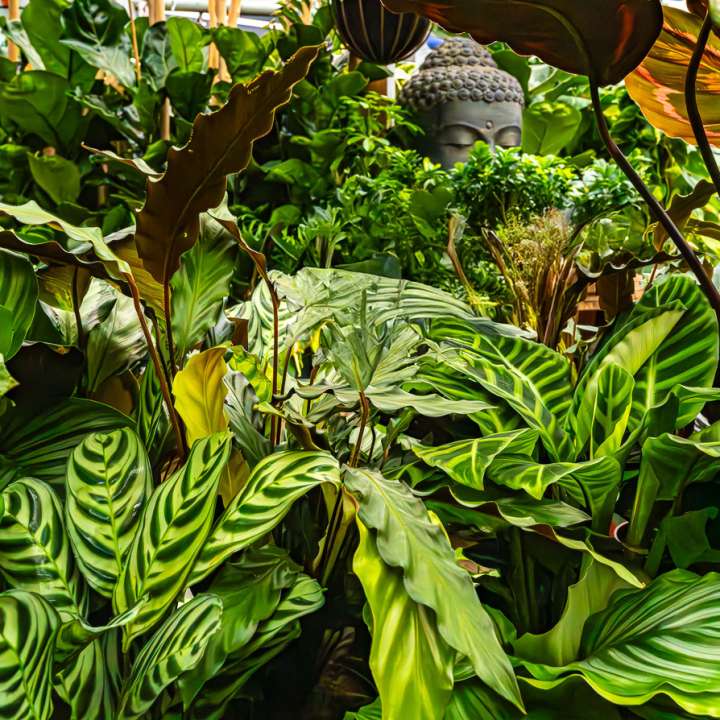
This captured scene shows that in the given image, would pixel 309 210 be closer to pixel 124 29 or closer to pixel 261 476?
pixel 124 29

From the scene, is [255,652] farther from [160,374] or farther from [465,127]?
[465,127]

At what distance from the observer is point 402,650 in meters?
0.48

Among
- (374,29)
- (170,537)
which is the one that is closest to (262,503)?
(170,537)

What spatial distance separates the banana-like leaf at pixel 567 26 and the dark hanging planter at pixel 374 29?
5.95ft

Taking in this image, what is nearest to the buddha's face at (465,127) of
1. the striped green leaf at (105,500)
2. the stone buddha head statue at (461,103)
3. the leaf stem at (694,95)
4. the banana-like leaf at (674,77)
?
the stone buddha head statue at (461,103)

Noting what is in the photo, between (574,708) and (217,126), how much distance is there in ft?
1.77

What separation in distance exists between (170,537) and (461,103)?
2.56 m

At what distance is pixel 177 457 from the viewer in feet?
2.74

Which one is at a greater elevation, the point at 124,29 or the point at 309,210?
the point at 124,29

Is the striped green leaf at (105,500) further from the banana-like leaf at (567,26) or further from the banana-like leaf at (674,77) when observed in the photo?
the banana-like leaf at (674,77)

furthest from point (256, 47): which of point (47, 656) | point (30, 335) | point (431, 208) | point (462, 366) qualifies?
point (47, 656)

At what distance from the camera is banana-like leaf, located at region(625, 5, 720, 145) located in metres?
0.81

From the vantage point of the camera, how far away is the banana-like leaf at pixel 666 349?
0.71 m

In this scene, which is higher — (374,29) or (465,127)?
(374,29)
